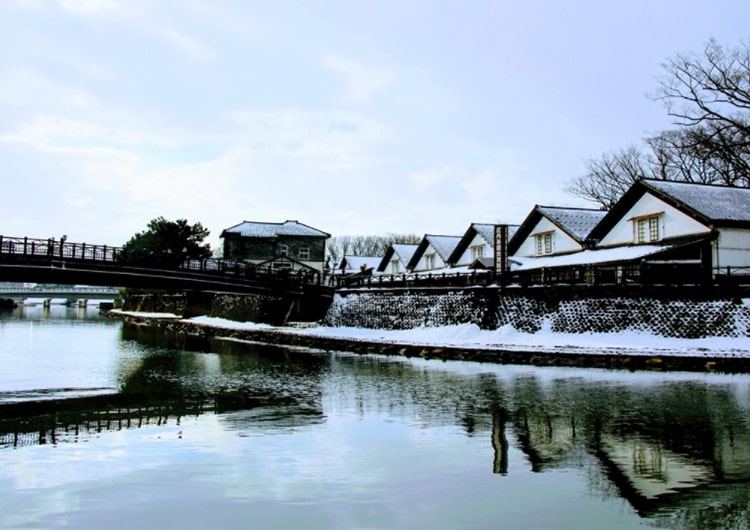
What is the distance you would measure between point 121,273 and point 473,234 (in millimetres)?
26939

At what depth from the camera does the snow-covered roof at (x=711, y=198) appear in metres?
33.2

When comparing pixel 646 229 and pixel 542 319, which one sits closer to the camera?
pixel 542 319

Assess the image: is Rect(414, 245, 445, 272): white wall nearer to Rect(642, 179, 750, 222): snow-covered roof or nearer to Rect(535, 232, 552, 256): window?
Rect(535, 232, 552, 256): window

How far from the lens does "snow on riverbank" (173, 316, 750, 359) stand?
2748 cm

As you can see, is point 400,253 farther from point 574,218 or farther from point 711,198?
point 711,198

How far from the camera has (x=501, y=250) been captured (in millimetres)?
40031

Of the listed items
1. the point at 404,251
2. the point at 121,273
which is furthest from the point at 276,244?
the point at 121,273

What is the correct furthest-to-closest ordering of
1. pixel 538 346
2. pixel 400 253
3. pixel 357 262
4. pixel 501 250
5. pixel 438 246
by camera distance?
pixel 357 262
pixel 400 253
pixel 438 246
pixel 501 250
pixel 538 346

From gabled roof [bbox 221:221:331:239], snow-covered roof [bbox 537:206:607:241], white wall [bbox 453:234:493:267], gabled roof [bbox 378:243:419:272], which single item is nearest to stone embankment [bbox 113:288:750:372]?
snow-covered roof [bbox 537:206:607:241]

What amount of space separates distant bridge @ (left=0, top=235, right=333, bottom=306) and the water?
16.8m

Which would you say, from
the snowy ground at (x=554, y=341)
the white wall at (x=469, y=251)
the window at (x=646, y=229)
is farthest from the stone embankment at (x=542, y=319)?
the white wall at (x=469, y=251)

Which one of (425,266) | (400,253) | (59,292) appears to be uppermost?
(400,253)

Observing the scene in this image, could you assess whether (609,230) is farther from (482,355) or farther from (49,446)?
(49,446)

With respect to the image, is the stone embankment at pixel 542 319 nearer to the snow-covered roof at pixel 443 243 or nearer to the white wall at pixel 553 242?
the white wall at pixel 553 242
